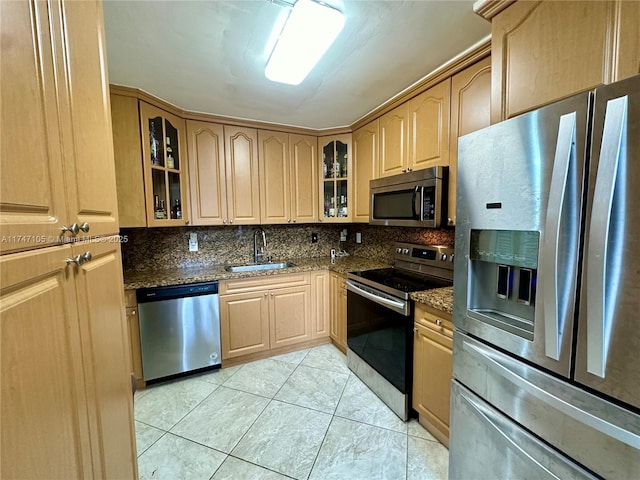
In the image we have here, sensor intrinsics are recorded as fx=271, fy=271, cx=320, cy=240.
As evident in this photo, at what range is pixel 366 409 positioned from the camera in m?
1.98

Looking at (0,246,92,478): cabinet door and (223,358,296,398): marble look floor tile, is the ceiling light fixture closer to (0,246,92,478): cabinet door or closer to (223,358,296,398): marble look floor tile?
(0,246,92,478): cabinet door

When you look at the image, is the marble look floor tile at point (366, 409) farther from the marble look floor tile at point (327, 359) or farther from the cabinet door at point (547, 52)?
the cabinet door at point (547, 52)

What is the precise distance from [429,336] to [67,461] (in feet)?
5.33

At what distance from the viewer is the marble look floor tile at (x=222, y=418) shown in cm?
173

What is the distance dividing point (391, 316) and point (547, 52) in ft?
5.13

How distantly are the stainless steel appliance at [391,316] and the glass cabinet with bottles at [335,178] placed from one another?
83 cm

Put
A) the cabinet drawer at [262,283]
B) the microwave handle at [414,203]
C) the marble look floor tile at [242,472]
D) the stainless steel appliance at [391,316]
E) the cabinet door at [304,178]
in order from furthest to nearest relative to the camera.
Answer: the cabinet door at [304,178] → the cabinet drawer at [262,283] → the microwave handle at [414,203] → the stainless steel appliance at [391,316] → the marble look floor tile at [242,472]

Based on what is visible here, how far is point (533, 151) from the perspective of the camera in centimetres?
94

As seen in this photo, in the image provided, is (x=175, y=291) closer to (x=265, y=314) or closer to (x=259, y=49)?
(x=265, y=314)

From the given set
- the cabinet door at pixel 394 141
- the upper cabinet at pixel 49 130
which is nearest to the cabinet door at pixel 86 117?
the upper cabinet at pixel 49 130

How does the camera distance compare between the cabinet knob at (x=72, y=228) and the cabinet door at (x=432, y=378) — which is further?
the cabinet door at (x=432, y=378)

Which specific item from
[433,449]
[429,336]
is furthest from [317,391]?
[429,336]

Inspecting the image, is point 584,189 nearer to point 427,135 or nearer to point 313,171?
point 427,135

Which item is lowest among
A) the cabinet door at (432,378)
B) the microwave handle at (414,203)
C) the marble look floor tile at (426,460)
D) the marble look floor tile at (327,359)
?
the marble look floor tile at (426,460)
